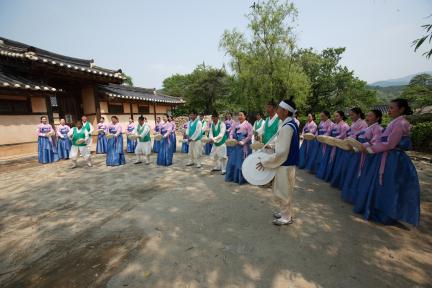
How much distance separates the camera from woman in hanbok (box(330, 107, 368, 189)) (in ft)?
15.8

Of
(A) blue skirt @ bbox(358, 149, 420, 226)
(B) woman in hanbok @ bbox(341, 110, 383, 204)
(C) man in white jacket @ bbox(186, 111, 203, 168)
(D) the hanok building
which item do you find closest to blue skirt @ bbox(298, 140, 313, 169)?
(B) woman in hanbok @ bbox(341, 110, 383, 204)

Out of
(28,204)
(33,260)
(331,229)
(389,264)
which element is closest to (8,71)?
(28,204)

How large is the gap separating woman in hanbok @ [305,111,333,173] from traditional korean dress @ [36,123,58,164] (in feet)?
32.0

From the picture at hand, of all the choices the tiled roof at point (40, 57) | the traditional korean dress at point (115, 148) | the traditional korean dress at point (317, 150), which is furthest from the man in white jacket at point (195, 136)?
the tiled roof at point (40, 57)

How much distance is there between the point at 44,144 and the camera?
8.77 metres

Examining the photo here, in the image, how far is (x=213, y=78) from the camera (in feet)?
90.3

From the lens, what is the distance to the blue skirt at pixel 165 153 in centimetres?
805

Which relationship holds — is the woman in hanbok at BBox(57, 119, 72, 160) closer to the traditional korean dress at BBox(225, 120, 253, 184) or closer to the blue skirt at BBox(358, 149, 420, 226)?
the traditional korean dress at BBox(225, 120, 253, 184)

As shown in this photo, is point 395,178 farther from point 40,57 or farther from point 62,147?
point 40,57

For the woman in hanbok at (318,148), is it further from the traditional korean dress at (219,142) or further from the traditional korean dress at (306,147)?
the traditional korean dress at (219,142)

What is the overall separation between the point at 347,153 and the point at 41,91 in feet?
37.4

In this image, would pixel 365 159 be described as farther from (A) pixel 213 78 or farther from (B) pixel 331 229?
(A) pixel 213 78

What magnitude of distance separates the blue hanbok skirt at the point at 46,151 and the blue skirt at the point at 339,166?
33.3 ft

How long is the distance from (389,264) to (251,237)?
64.2 inches
